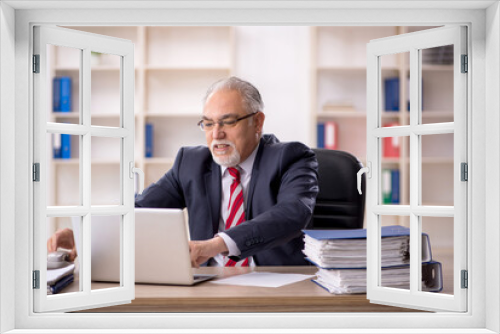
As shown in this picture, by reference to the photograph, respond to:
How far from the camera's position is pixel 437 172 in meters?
5.42

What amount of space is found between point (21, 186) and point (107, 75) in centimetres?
374

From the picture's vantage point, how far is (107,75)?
5379mm

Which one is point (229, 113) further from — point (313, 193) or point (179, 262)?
point (179, 262)

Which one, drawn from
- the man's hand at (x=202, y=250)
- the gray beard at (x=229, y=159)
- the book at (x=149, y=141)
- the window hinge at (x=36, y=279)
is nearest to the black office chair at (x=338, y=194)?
the gray beard at (x=229, y=159)

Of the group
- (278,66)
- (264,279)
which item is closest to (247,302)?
(264,279)

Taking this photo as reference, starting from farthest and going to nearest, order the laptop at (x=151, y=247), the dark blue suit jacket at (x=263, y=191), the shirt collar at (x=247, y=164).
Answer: the shirt collar at (x=247, y=164)
the dark blue suit jacket at (x=263, y=191)
the laptop at (x=151, y=247)

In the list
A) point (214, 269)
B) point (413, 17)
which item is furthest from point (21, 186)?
point (413, 17)

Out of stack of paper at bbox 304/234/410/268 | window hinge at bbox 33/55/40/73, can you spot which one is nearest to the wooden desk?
stack of paper at bbox 304/234/410/268

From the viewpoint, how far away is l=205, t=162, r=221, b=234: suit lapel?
3170 millimetres

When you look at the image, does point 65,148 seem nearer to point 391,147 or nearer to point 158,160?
point 158,160

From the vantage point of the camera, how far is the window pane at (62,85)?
5.16 meters

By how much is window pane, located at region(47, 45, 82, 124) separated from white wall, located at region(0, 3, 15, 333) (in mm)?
3388

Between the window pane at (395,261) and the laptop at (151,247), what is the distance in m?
0.68

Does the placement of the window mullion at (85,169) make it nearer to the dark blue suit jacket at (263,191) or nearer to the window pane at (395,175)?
the dark blue suit jacket at (263,191)
